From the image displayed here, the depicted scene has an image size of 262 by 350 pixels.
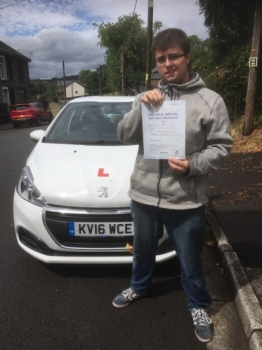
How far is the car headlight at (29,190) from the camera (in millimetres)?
2805

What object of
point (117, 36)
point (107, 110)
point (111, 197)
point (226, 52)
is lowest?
point (111, 197)

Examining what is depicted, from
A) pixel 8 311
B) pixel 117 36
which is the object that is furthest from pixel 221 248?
pixel 117 36

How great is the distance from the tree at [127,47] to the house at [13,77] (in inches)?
710

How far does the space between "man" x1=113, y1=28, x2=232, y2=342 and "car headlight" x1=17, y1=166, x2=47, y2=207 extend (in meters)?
0.95

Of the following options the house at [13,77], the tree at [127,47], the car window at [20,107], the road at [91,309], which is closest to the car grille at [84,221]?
the road at [91,309]

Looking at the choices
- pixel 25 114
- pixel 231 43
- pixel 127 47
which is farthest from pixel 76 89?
pixel 231 43

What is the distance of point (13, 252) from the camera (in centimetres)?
357

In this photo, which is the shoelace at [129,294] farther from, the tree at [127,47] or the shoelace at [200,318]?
the tree at [127,47]

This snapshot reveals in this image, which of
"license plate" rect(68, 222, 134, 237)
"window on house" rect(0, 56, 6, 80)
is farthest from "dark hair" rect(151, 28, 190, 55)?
"window on house" rect(0, 56, 6, 80)

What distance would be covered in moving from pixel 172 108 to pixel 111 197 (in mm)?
1064

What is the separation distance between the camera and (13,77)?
112 feet

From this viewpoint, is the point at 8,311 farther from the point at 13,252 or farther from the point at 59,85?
the point at 59,85

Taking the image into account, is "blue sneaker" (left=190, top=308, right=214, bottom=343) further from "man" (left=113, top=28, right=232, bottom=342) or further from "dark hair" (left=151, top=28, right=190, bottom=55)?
"dark hair" (left=151, top=28, right=190, bottom=55)

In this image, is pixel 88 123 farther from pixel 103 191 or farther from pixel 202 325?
pixel 202 325
